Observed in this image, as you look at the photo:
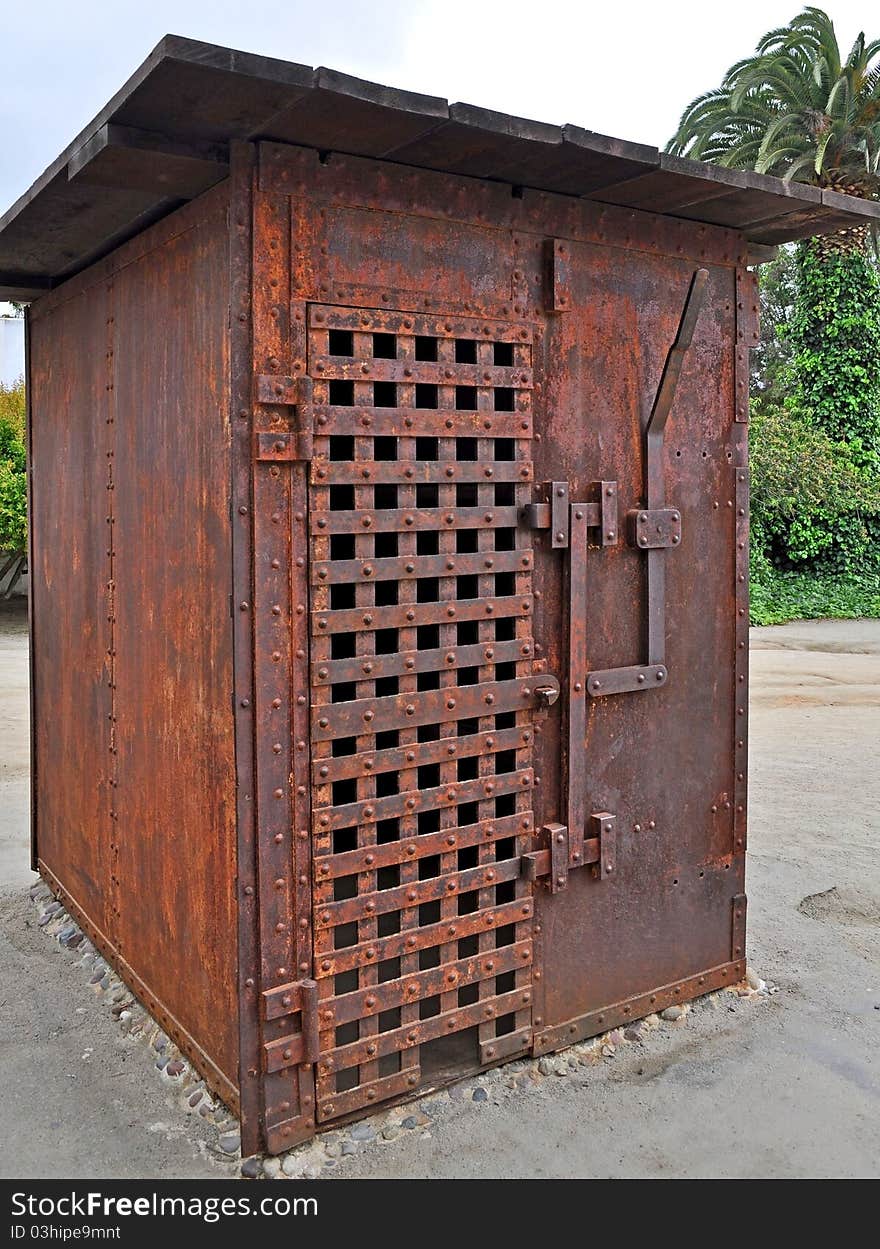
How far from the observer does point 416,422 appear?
3627mm

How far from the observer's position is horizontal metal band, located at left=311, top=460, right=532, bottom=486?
11.3ft

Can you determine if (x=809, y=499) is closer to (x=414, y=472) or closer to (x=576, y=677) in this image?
(x=576, y=677)

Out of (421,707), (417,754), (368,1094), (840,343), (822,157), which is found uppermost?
(822,157)

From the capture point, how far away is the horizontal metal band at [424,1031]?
11.9ft

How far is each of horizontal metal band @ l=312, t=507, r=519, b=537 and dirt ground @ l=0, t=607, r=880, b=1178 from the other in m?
2.03

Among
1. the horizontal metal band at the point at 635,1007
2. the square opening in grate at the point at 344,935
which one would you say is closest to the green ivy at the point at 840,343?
the horizontal metal band at the point at 635,1007

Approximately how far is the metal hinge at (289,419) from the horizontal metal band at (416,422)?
2.1 inches

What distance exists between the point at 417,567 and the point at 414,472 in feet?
1.05

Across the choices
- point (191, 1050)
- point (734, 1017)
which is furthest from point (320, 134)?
point (734, 1017)

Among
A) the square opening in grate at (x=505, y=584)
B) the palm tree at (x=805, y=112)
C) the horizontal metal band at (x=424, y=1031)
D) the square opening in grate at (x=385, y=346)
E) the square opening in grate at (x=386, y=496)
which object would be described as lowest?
the horizontal metal band at (x=424, y=1031)

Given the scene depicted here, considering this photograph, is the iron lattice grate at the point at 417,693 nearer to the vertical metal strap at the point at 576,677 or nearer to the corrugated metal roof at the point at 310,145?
the vertical metal strap at the point at 576,677

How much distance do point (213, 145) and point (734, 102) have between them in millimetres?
16573

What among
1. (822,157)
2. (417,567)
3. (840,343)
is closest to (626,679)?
(417,567)
